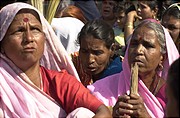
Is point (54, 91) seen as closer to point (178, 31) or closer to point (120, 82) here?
point (120, 82)

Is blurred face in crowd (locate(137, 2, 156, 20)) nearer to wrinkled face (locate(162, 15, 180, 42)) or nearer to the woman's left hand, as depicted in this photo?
wrinkled face (locate(162, 15, 180, 42))

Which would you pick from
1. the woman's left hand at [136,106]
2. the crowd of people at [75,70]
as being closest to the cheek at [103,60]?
the crowd of people at [75,70]

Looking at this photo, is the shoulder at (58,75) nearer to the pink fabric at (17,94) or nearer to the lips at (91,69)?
the pink fabric at (17,94)

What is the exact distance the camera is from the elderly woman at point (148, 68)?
4195 millimetres

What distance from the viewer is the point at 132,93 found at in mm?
3639

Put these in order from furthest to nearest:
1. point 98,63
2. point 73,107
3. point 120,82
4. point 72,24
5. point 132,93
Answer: point 72,24 → point 98,63 → point 120,82 → point 73,107 → point 132,93

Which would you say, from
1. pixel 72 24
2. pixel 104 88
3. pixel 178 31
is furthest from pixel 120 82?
pixel 72 24

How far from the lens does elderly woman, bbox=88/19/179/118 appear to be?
165 inches

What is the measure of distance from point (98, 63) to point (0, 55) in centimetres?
121

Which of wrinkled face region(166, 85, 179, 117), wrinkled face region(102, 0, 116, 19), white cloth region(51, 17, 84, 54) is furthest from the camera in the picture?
wrinkled face region(102, 0, 116, 19)

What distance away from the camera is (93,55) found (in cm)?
495

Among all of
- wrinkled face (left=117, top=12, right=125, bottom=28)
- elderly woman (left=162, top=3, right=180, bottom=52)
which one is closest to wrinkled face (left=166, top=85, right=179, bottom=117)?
elderly woman (left=162, top=3, right=180, bottom=52)

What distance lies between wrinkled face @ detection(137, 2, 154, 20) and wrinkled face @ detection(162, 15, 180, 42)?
1859 millimetres

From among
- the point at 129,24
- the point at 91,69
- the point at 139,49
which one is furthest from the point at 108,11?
the point at 139,49
